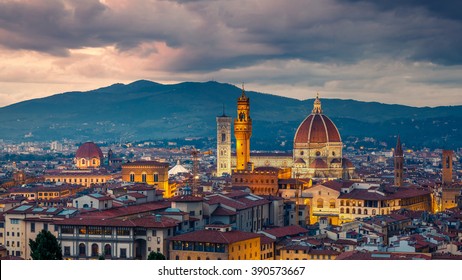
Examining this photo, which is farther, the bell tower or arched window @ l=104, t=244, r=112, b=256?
the bell tower

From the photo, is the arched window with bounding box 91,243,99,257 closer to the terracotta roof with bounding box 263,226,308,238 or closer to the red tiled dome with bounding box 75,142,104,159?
the terracotta roof with bounding box 263,226,308,238

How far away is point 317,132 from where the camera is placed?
73.1 meters

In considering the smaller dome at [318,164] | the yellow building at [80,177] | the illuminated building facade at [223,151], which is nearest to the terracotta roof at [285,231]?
the smaller dome at [318,164]

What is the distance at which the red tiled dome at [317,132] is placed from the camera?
239 feet

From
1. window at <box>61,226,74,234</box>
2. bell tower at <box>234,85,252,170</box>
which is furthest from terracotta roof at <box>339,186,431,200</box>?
window at <box>61,226,74,234</box>

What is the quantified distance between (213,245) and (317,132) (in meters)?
42.1

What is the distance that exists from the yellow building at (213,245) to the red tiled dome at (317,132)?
39798 mm

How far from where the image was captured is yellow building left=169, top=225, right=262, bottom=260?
31.6 metres

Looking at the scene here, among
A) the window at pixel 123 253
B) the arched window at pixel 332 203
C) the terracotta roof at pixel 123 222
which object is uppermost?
the terracotta roof at pixel 123 222

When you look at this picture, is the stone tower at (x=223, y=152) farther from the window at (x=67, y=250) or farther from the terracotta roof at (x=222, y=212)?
the window at (x=67, y=250)

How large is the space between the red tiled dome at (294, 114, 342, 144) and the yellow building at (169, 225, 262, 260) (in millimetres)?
39798
